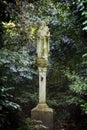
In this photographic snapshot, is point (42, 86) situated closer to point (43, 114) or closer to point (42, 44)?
point (43, 114)

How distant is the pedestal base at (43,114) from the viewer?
7.13m

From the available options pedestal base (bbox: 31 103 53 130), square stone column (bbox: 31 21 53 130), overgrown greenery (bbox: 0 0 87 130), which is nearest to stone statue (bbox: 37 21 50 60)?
square stone column (bbox: 31 21 53 130)

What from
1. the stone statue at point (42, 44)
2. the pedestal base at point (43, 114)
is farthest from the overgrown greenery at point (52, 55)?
the pedestal base at point (43, 114)

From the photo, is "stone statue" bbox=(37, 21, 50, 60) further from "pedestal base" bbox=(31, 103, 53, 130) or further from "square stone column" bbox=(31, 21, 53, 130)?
"pedestal base" bbox=(31, 103, 53, 130)

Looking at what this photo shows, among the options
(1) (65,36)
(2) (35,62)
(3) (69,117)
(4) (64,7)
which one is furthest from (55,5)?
(3) (69,117)

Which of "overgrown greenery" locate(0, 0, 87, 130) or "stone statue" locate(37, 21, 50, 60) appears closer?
"overgrown greenery" locate(0, 0, 87, 130)

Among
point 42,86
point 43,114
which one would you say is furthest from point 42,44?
point 43,114

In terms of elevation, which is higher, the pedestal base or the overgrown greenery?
the overgrown greenery

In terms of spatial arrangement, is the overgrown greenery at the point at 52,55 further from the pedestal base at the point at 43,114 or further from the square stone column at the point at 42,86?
the pedestal base at the point at 43,114

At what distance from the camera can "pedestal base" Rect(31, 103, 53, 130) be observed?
713cm

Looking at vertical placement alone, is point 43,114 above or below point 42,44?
below

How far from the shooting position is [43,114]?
281 inches

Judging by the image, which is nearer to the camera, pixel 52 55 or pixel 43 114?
pixel 43 114

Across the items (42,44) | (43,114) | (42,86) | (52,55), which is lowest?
(43,114)
